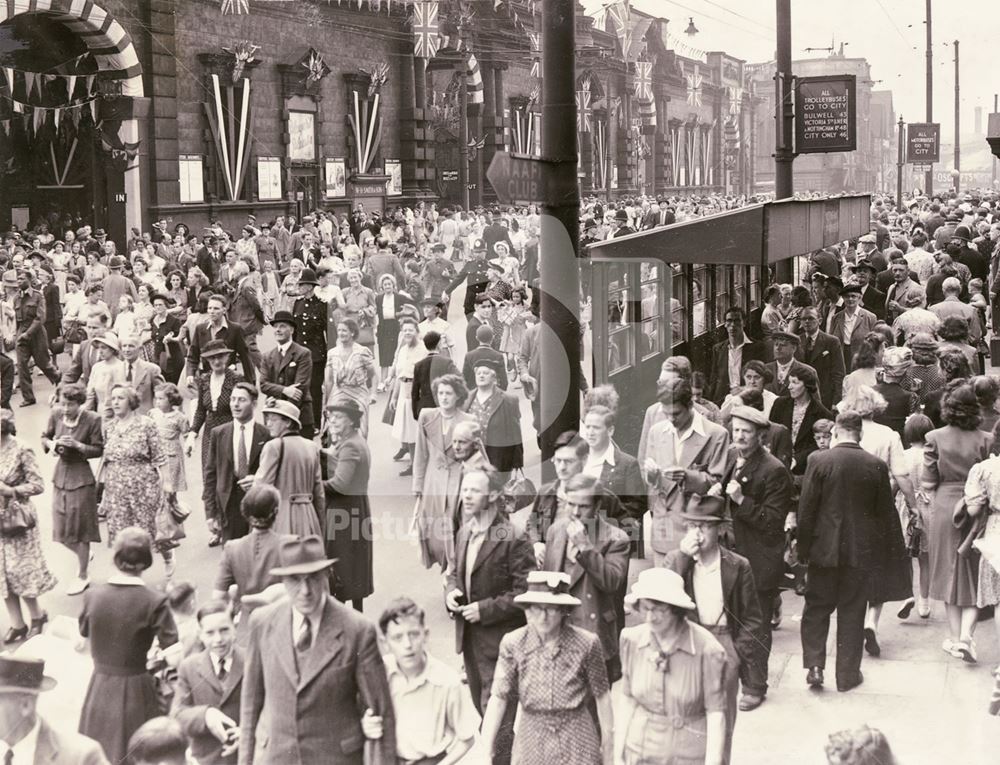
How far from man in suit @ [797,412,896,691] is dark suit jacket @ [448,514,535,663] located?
1.86m

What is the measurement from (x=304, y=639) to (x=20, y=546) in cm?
415

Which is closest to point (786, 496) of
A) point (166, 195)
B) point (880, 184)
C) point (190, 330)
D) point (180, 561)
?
point (180, 561)

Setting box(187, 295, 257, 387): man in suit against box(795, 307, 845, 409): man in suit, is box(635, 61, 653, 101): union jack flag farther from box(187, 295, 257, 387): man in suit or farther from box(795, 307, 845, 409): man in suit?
box(795, 307, 845, 409): man in suit

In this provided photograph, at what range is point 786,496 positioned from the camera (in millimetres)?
7605

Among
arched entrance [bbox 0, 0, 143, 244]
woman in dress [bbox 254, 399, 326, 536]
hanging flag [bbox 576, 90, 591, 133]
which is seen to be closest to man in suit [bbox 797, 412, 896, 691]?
woman in dress [bbox 254, 399, 326, 536]

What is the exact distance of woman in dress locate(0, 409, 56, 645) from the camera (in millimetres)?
8703

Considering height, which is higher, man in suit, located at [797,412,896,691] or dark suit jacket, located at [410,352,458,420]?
dark suit jacket, located at [410,352,458,420]

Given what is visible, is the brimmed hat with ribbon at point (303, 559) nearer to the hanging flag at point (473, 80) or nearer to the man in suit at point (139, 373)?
the man in suit at point (139, 373)

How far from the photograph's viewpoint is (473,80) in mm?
44062

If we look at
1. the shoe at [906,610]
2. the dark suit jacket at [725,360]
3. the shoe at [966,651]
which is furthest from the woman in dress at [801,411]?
the shoe at [966,651]

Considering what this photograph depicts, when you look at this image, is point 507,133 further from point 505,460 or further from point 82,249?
point 505,460

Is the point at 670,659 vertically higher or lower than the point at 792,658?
higher

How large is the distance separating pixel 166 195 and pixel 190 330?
18.0m

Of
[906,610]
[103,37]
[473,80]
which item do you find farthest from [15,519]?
[473,80]
